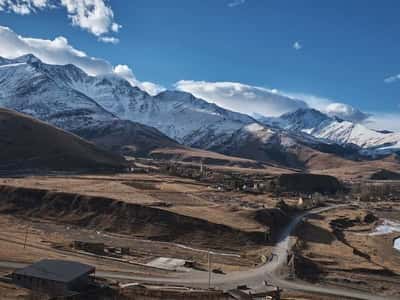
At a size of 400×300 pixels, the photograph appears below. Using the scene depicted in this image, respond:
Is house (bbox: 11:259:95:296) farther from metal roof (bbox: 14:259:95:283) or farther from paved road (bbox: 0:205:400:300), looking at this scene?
paved road (bbox: 0:205:400:300)

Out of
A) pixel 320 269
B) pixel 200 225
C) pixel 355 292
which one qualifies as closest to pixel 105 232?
pixel 200 225

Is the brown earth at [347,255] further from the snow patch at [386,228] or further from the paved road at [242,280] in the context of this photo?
the paved road at [242,280]

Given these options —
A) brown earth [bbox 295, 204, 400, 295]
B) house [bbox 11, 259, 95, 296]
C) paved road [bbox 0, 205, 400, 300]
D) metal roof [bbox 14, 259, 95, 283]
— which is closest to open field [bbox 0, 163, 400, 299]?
brown earth [bbox 295, 204, 400, 295]

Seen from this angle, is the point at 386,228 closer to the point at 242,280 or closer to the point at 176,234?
the point at 176,234

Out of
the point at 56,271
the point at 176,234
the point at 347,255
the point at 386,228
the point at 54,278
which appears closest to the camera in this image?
the point at 54,278

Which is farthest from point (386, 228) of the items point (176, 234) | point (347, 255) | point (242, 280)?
point (242, 280)

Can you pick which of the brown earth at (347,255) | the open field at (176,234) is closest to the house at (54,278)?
the open field at (176,234)

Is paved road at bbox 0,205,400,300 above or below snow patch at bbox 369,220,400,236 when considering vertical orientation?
below
